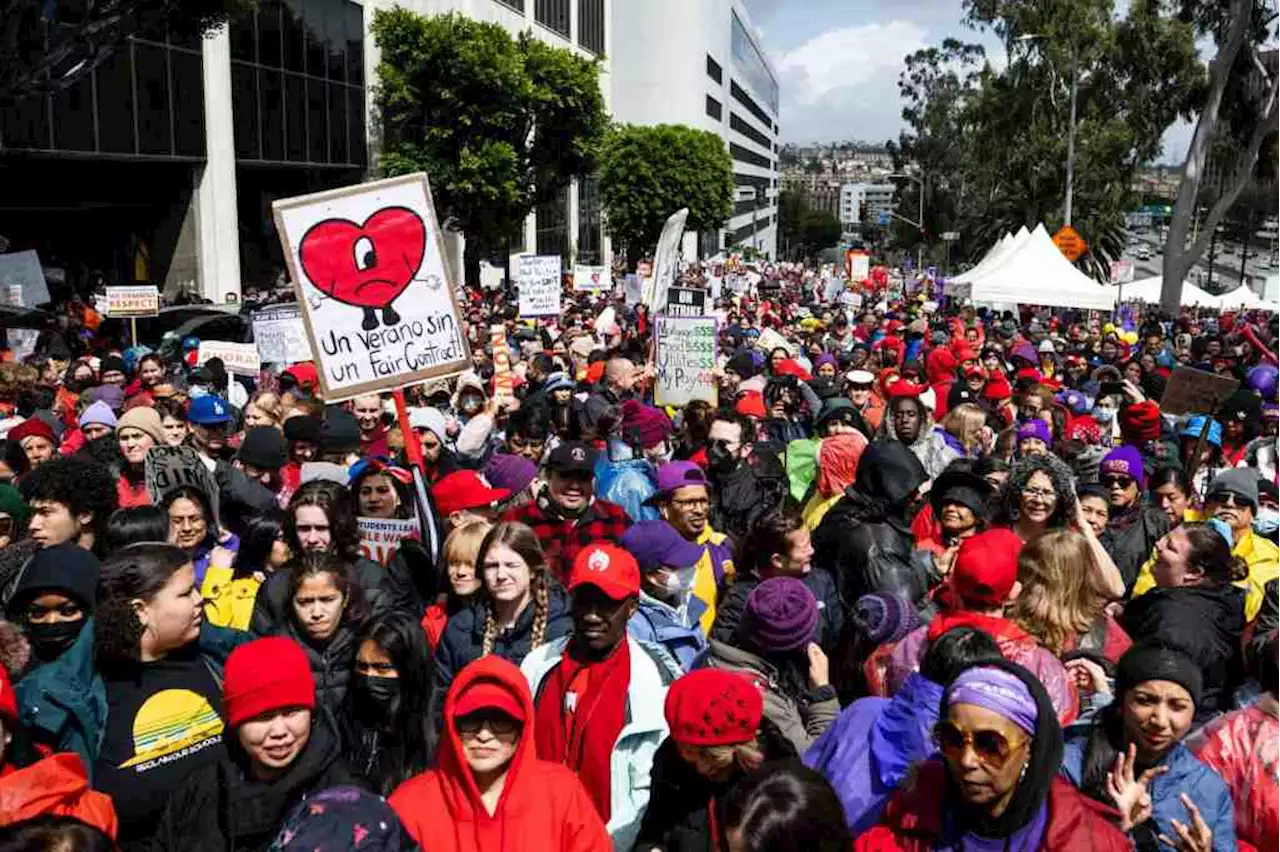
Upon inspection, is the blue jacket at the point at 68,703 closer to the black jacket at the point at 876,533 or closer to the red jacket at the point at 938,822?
the red jacket at the point at 938,822

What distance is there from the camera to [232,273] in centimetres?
2791

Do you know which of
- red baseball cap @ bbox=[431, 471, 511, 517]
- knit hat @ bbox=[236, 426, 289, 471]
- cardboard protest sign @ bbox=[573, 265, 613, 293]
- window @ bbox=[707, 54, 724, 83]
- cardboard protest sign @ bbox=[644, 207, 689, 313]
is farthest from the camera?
window @ bbox=[707, 54, 724, 83]

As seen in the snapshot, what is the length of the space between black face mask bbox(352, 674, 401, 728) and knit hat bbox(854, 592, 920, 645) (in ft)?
4.84

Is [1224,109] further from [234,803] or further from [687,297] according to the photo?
[234,803]

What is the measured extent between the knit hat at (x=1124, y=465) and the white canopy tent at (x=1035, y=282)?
46.7 feet

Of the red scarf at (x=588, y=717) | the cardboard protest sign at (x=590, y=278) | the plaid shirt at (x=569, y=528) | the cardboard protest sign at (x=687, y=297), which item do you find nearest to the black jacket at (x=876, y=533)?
the plaid shirt at (x=569, y=528)

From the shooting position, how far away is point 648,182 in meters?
60.2

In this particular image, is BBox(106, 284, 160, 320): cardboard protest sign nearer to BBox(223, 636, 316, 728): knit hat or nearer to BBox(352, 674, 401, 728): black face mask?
BBox(352, 674, 401, 728): black face mask

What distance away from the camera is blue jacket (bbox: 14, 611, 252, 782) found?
326cm

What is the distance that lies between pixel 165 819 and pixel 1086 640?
2.94 m

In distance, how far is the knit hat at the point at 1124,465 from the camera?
6.32 m

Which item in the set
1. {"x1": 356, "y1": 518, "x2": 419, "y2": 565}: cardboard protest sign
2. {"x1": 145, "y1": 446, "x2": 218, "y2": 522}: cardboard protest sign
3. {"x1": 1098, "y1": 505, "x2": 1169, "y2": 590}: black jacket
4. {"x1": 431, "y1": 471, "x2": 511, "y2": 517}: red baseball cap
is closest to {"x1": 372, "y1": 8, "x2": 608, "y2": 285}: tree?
{"x1": 145, "y1": 446, "x2": 218, "y2": 522}: cardboard protest sign

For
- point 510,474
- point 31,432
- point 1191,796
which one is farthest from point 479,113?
point 1191,796

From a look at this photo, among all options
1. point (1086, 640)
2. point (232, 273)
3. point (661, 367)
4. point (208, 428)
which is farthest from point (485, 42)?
point (1086, 640)
